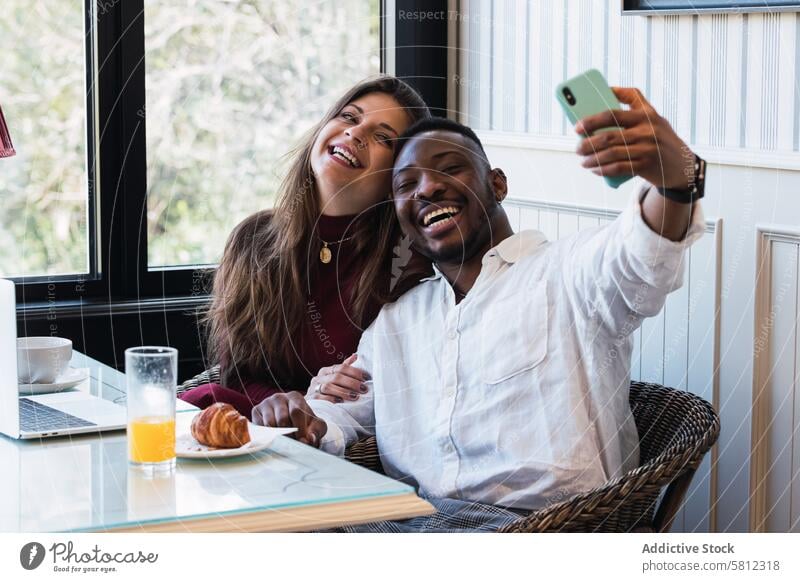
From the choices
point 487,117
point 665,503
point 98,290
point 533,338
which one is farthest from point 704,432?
point 98,290

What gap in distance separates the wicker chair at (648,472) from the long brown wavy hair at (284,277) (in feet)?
0.69

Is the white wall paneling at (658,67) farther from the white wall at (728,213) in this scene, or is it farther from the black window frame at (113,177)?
the black window frame at (113,177)

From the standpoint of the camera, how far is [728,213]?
4.51ft

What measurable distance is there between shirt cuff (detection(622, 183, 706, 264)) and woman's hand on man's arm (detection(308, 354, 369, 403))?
43 centimetres

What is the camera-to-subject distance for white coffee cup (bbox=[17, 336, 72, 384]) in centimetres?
125

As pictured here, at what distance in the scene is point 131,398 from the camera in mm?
958

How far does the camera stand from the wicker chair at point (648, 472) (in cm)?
107

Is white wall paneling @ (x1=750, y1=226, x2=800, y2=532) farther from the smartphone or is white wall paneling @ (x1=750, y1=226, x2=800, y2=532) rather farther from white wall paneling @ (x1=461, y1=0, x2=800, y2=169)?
the smartphone

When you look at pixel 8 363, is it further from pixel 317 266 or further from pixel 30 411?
pixel 317 266

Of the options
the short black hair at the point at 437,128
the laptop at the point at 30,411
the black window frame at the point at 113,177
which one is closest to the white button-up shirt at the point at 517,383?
the short black hair at the point at 437,128

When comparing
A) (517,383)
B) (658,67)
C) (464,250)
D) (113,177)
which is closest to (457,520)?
(517,383)

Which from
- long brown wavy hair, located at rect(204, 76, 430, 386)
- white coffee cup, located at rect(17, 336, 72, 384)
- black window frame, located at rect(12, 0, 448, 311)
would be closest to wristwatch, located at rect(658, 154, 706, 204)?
long brown wavy hair, located at rect(204, 76, 430, 386)

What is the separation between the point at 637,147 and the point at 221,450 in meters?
0.43
